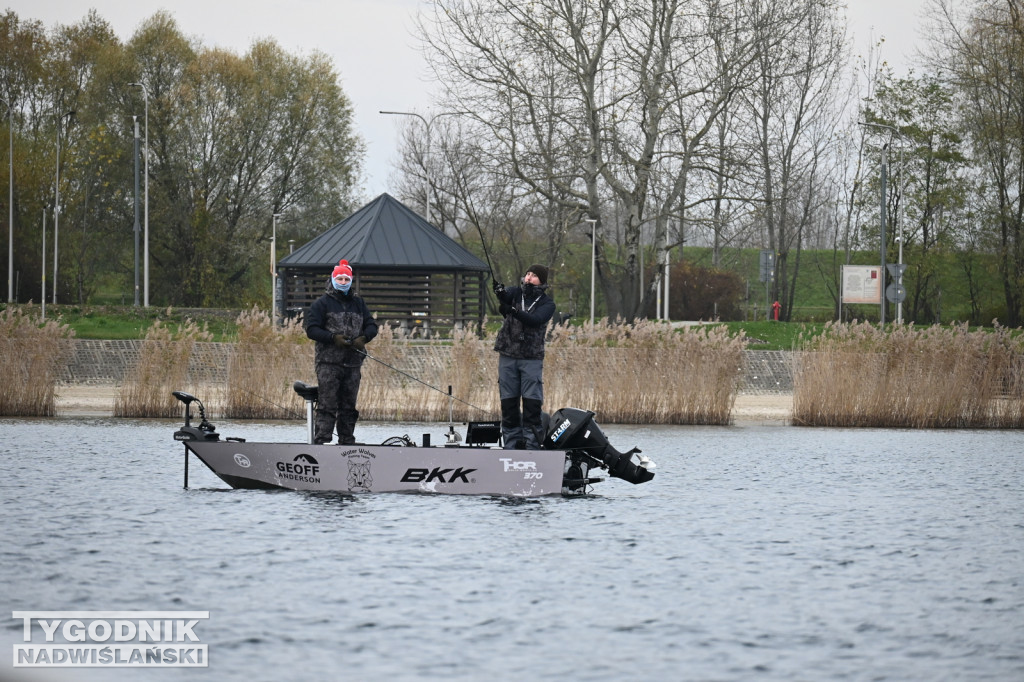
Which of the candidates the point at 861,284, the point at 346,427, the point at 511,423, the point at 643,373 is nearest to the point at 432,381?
the point at 643,373

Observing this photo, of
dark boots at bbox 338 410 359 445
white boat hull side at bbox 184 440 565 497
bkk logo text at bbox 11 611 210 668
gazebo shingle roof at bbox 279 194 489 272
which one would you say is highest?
gazebo shingle roof at bbox 279 194 489 272

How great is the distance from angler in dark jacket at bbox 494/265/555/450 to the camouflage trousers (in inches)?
59.1

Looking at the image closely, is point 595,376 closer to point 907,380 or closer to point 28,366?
point 907,380

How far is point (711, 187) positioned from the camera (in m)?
40.9

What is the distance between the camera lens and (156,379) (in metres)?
24.4

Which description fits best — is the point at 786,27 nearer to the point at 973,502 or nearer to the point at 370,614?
the point at 973,502

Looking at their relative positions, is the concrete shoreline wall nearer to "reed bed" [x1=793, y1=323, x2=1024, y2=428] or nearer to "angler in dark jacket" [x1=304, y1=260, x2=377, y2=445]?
"reed bed" [x1=793, y1=323, x2=1024, y2=428]

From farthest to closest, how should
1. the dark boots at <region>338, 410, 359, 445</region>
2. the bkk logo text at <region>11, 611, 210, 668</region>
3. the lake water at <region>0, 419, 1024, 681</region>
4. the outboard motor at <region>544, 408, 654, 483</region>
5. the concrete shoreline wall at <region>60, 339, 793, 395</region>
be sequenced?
the concrete shoreline wall at <region>60, 339, 793, 395</region>, the dark boots at <region>338, 410, 359, 445</region>, the outboard motor at <region>544, 408, 654, 483</region>, the lake water at <region>0, 419, 1024, 681</region>, the bkk logo text at <region>11, 611, 210, 668</region>

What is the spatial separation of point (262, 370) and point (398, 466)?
11.0 metres

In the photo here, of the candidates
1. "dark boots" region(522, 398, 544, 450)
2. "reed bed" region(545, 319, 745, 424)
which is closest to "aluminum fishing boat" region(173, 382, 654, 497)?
"dark boots" region(522, 398, 544, 450)

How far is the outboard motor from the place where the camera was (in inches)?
547

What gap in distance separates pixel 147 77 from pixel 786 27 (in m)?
33.1

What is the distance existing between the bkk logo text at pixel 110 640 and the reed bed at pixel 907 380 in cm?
1793

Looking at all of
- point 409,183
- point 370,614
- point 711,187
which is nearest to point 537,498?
point 370,614
